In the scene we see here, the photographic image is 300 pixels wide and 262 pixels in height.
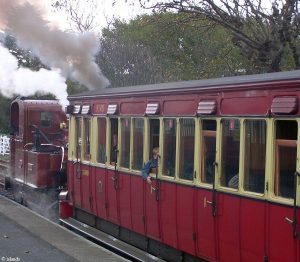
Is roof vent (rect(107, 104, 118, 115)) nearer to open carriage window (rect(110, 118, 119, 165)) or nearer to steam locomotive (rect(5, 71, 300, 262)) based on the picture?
steam locomotive (rect(5, 71, 300, 262))

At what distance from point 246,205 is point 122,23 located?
25.2 meters

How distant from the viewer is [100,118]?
10.5m

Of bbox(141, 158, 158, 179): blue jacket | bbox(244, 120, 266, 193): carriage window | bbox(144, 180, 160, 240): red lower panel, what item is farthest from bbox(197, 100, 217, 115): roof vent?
bbox(144, 180, 160, 240): red lower panel

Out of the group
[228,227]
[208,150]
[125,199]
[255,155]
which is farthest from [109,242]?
[255,155]

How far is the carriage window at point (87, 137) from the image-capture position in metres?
11.1

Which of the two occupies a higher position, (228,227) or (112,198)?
(228,227)

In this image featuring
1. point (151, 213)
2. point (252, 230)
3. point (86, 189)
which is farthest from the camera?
point (86, 189)

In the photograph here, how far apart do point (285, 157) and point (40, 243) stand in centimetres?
506

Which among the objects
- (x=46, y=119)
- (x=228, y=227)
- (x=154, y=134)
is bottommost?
(x=228, y=227)

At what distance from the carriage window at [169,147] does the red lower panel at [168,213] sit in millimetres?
205

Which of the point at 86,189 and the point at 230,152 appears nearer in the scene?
the point at 230,152

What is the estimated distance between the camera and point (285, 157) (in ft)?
19.4

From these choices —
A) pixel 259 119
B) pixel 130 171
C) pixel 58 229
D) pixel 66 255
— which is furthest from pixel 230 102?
pixel 58 229

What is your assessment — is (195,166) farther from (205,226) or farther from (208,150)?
(205,226)
